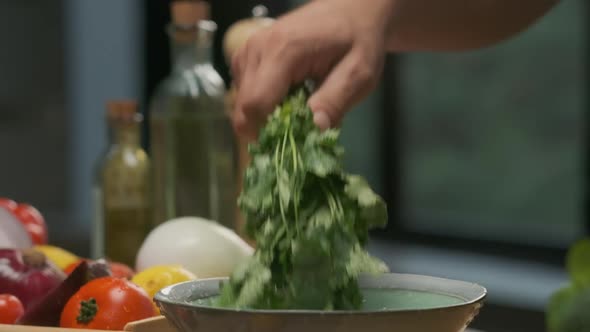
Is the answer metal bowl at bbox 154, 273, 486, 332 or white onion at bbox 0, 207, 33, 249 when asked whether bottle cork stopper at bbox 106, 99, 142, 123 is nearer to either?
white onion at bbox 0, 207, 33, 249

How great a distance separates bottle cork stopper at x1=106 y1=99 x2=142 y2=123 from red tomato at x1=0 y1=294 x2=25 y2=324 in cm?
42

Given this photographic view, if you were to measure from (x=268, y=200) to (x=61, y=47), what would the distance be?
108 inches

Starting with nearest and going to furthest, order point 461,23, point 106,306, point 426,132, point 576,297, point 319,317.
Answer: point 576,297 → point 319,317 → point 106,306 → point 461,23 → point 426,132

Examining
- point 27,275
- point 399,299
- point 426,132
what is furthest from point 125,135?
point 426,132

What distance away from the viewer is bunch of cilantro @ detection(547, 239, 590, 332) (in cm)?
26

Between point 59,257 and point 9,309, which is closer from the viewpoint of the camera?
point 9,309

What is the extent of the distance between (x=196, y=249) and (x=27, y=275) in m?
0.17

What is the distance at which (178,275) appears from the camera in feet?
2.76

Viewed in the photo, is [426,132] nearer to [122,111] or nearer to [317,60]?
[122,111]

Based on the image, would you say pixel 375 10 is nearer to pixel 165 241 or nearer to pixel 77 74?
pixel 165 241

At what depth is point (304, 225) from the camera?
55cm

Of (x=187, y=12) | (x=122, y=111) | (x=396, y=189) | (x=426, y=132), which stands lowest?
(x=396, y=189)

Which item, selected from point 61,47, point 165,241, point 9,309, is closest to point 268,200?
point 9,309

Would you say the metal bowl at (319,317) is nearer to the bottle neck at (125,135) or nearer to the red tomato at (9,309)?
the red tomato at (9,309)
